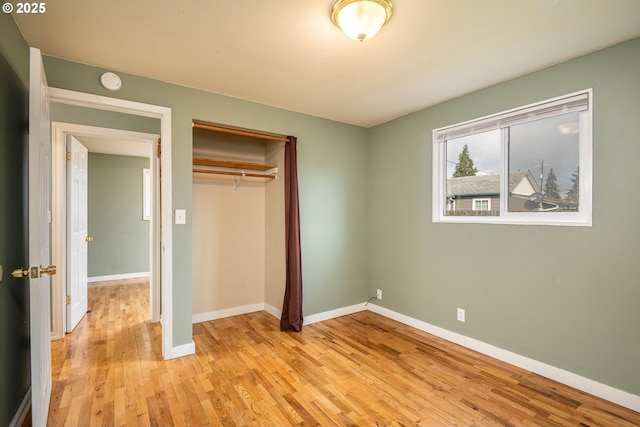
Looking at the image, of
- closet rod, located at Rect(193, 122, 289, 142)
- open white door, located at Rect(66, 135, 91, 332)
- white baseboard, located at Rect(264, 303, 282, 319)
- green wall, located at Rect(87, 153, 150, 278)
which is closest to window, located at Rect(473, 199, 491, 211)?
closet rod, located at Rect(193, 122, 289, 142)

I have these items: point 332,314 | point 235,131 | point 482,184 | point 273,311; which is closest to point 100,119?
point 235,131

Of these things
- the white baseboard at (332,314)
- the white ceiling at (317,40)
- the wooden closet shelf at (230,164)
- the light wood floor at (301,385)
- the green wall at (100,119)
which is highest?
the white ceiling at (317,40)

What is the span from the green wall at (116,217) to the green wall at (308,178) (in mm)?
4061

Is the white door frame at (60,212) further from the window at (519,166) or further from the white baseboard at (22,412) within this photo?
the window at (519,166)

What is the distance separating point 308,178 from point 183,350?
2124mm

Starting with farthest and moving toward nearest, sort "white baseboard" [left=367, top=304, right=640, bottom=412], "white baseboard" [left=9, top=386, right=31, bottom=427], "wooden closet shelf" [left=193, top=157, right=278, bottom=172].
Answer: "wooden closet shelf" [left=193, top=157, right=278, bottom=172], "white baseboard" [left=367, top=304, right=640, bottom=412], "white baseboard" [left=9, top=386, right=31, bottom=427]

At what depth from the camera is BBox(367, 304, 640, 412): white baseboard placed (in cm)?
202

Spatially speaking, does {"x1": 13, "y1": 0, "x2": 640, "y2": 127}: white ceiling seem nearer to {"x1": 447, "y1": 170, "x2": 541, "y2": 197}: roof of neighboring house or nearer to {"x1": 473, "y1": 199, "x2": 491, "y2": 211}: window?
{"x1": 447, "y1": 170, "x2": 541, "y2": 197}: roof of neighboring house

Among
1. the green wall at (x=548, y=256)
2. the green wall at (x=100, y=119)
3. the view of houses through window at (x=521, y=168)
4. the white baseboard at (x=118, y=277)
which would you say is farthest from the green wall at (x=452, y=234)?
the white baseboard at (x=118, y=277)

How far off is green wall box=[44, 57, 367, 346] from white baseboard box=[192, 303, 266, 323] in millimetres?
790

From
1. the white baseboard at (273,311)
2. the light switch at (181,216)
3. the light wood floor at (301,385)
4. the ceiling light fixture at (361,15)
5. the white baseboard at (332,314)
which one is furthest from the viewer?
the white baseboard at (273,311)

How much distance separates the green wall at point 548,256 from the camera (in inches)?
79.4

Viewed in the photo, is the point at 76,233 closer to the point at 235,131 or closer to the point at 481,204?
the point at 235,131

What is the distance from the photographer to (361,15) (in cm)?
163
